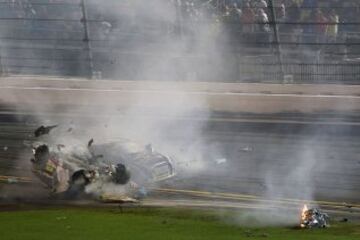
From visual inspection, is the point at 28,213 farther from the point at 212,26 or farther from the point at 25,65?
the point at 25,65

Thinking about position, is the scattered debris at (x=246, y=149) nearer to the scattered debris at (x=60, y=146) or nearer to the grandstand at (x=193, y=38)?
the grandstand at (x=193, y=38)

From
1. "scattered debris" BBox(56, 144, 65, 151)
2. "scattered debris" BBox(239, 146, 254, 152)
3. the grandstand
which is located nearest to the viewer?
"scattered debris" BBox(56, 144, 65, 151)

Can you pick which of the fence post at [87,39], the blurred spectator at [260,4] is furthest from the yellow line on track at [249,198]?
the fence post at [87,39]

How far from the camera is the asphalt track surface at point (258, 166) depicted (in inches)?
425

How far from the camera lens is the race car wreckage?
430 inches

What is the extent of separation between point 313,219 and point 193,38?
7.27 meters

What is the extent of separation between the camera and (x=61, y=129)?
1288 centimetres

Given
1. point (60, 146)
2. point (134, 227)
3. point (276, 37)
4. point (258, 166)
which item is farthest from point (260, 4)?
point (134, 227)

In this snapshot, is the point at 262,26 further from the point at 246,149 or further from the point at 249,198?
the point at 249,198

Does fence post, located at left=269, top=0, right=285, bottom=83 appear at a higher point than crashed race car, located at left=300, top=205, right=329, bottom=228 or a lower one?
higher

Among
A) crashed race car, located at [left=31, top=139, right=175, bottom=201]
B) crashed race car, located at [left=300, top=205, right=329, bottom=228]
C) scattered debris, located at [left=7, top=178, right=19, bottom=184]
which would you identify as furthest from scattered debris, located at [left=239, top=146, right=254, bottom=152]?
crashed race car, located at [left=300, top=205, right=329, bottom=228]

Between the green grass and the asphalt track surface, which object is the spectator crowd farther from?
the green grass

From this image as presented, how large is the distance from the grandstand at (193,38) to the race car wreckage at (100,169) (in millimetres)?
4003

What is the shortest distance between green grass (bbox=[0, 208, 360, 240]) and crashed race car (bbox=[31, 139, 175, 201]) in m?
0.90
